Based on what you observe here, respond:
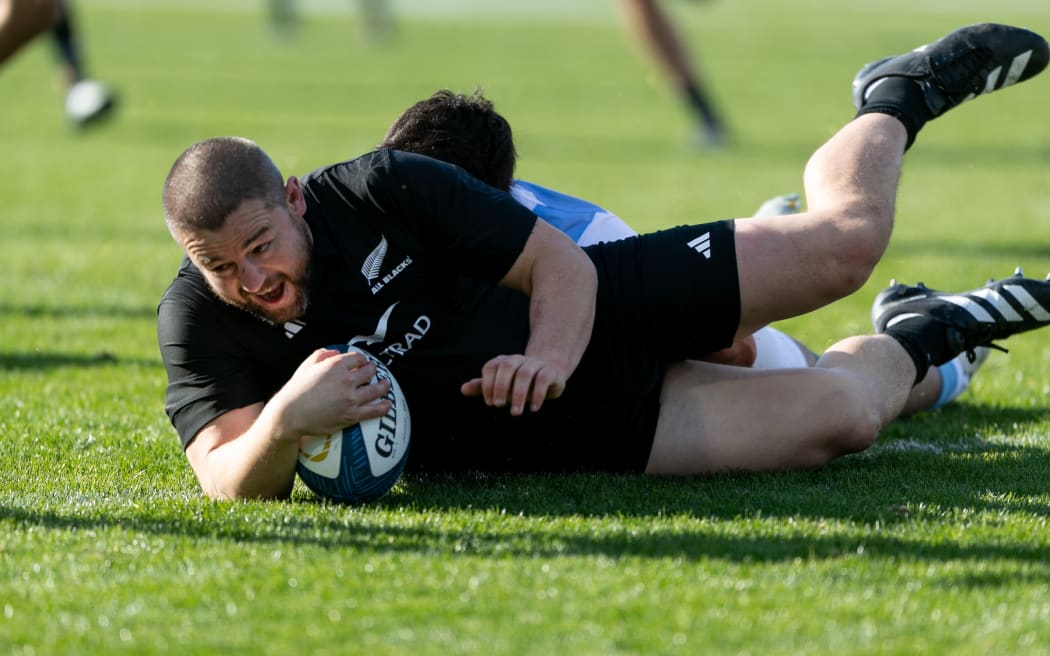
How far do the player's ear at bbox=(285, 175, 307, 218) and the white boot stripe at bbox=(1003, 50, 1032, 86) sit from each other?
3136 millimetres

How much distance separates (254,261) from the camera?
465cm

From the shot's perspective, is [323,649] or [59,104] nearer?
[323,649]

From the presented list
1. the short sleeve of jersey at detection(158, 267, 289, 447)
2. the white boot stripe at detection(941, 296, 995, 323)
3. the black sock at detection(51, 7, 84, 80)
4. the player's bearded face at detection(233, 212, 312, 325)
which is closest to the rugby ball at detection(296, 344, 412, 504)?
the player's bearded face at detection(233, 212, 312, 325)

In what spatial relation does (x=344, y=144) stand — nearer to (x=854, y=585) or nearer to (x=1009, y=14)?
(x=854, y=585)

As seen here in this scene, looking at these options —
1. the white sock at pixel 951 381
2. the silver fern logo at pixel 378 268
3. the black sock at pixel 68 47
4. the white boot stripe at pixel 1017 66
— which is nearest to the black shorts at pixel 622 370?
the silver fern logo at pixel 378 268

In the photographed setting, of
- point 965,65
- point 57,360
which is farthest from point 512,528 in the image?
point 57,360

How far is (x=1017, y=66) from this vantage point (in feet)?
20.6

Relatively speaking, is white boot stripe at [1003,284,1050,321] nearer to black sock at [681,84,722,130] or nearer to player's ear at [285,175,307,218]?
player's ear at [285,175,307,218]

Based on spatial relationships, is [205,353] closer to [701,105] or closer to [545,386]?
[545,386]

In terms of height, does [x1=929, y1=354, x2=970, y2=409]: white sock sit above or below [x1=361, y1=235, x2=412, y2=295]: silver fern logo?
below

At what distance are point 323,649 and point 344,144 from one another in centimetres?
1429

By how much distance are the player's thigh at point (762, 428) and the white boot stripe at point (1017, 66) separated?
1778 mm

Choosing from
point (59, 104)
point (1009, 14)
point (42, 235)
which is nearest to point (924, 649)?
point (42, 235)

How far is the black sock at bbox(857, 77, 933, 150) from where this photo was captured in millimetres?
6070
